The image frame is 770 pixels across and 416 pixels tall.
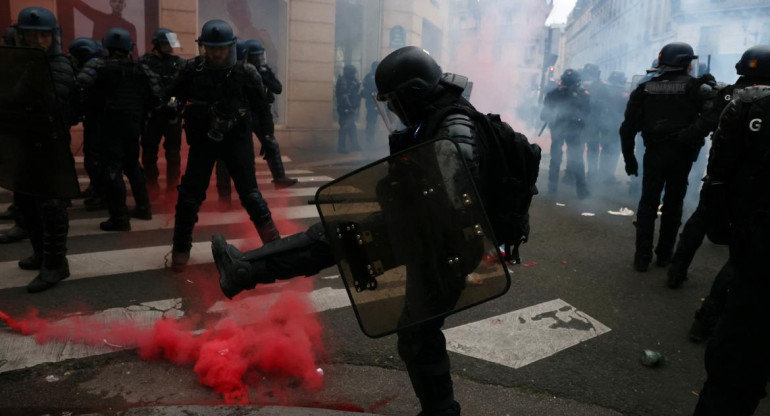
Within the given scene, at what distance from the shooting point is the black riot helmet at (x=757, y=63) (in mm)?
3889

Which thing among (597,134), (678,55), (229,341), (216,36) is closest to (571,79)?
(597,134)

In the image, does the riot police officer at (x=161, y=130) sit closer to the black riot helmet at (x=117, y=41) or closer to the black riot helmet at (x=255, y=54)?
the black riot helmet at (x=117, y=41)

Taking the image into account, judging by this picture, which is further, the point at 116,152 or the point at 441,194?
the point at 116,152

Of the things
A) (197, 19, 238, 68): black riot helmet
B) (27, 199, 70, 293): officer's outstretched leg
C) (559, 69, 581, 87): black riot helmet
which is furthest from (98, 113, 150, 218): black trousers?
(559, 69, 581, 87): black riot helmet

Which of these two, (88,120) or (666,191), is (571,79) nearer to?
(666,191)

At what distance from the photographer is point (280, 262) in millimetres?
2279

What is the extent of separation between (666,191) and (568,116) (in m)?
3.91

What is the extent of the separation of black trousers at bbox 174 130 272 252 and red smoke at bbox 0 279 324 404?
975 mm

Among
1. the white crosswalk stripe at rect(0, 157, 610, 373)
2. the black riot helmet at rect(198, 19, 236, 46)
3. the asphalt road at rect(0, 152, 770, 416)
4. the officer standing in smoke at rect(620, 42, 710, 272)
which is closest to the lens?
the asphalt road at rect(0, 152, 770, 416)

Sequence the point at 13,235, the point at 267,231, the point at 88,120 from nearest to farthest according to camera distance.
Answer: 1. the point at 267,231
2. the point at 13,235
3. the point at 88,120

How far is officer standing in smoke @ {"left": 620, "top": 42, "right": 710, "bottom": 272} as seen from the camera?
4664 millimetres

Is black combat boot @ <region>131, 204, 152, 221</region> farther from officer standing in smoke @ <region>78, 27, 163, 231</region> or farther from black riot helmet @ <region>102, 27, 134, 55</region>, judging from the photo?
black riot helmet @ <region>102, 27, 134, 55</region>

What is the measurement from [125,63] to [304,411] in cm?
423

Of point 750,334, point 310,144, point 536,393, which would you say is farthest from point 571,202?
point 310,144
